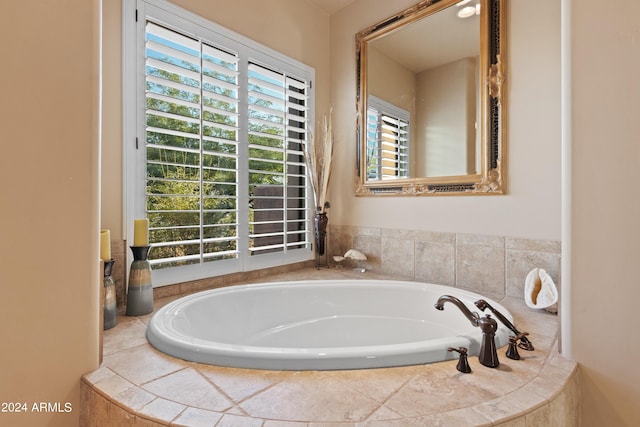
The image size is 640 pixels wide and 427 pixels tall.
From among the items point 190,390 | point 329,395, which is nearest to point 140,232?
point 190,390

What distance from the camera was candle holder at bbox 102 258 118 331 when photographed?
1313 mm

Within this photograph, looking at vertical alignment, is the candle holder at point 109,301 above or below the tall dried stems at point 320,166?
below

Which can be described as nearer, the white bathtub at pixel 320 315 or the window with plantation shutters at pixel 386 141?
the white bathtub at pixel 320 315

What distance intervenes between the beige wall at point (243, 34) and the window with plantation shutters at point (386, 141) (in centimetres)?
49

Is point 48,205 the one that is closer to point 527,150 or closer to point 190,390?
point 190,390

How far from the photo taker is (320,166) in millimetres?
2484

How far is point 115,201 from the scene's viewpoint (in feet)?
5.10

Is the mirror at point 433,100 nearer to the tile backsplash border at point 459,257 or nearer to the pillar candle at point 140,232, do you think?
the tile backsplash border at point 459,257

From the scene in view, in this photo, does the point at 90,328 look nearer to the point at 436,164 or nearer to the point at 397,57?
the point at 436,164

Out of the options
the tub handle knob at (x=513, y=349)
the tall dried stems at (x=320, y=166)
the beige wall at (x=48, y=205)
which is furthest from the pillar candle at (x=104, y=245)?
→ the tub handle knob at (x=513, y=349)

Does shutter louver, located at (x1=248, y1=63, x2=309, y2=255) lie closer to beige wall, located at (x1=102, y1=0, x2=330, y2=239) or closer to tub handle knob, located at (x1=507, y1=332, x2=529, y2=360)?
beige wall, located at (x1=102, y1=0, x2=330, y2=239)

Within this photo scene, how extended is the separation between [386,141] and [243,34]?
49.3 inches

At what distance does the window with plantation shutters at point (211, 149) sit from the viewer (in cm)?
166

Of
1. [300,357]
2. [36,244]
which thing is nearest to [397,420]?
[300,357]
